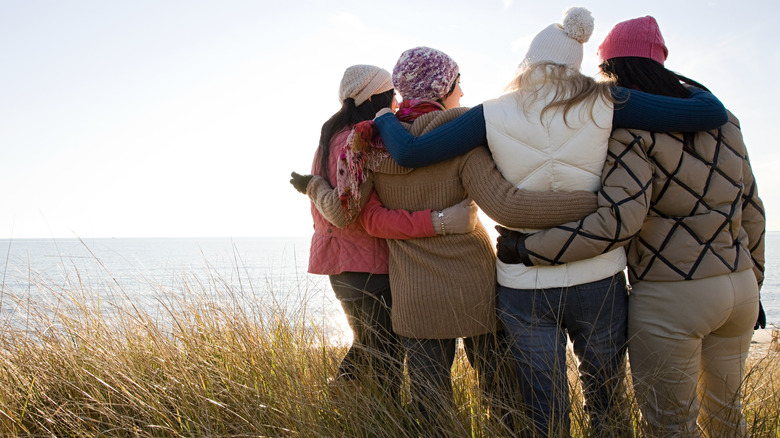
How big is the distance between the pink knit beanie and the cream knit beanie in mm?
1032

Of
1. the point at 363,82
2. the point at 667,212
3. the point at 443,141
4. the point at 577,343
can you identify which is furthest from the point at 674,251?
the point at 363,82

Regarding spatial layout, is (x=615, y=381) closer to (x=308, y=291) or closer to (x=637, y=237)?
(x=637, y=237)

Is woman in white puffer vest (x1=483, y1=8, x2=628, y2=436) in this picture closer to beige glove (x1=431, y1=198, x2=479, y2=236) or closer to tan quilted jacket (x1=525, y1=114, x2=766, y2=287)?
tan quilted jacket (x1=525, y1=114, x2=766, y2=287)

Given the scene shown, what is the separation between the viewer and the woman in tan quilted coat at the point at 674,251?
1.81m

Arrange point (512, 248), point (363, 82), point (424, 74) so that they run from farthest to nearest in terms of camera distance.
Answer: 1. point (363, 82)
2. point (424, 74)
3. point (512, 248)

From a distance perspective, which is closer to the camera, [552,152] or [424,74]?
[552,152]

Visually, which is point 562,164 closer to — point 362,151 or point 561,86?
point 561,86

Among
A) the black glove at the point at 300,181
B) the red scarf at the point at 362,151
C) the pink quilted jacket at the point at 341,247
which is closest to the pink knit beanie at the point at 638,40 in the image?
the red scarf at the point at 362,151

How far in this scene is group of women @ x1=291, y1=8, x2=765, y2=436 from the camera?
183cm

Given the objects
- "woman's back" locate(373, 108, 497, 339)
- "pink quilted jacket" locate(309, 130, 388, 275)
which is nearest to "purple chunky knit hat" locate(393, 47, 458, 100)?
"woman's back" locate(373, 108, 497, 339)

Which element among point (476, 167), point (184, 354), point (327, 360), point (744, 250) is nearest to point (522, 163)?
point (476, 167)

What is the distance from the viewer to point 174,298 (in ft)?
9.98

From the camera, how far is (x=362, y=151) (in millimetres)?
2172

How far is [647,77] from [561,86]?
39 cm
